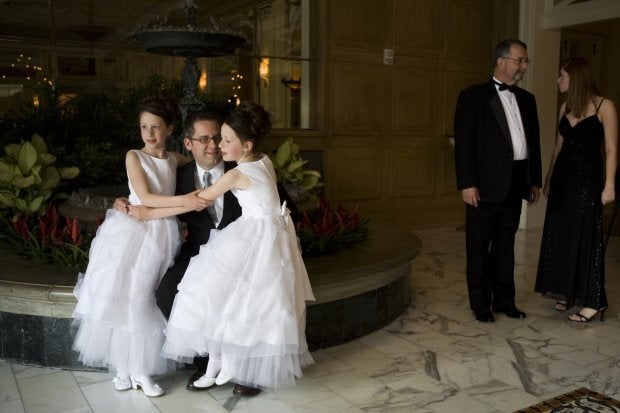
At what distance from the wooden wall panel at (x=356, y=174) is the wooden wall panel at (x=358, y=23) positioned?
1207 mm

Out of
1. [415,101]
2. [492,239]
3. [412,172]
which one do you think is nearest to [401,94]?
[415,101]

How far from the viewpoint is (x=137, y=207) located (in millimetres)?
2840

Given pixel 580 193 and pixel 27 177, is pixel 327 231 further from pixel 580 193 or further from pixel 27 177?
pixel 27 177

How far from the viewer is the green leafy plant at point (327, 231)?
4.02 m

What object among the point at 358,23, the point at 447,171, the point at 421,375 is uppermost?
the point at 358,23

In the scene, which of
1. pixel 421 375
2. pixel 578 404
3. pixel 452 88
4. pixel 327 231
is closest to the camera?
pixel 578 404

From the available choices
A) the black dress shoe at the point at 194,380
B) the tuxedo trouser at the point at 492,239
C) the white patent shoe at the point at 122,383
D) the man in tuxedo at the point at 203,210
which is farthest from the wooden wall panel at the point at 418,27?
the white patent shoe at the point at 122,383

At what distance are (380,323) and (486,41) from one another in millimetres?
5379

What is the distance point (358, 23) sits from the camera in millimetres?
7125

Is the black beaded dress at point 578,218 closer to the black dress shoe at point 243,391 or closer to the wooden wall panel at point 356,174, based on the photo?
the black dress shoe at point 243,391

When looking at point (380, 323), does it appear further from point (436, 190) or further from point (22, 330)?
point (436, 190)

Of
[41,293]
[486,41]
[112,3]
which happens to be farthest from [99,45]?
[486,41]

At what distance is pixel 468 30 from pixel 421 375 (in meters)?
5.83

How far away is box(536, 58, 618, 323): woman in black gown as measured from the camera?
3.88m
